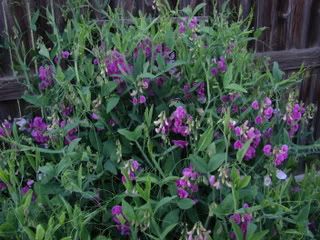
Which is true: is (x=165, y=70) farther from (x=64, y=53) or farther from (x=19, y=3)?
(x=19, y=3)

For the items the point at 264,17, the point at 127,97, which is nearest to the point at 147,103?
the point at 127,97

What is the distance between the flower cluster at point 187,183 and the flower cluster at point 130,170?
14 centimetres

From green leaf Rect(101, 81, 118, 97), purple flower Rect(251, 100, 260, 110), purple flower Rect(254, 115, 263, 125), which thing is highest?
green leaf Rect(101, 81, 118, 97)

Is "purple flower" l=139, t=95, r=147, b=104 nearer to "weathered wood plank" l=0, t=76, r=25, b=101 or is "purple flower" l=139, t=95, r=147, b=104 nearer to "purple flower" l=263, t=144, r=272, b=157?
"purple flower" l=263, t=144, r=272, b=157

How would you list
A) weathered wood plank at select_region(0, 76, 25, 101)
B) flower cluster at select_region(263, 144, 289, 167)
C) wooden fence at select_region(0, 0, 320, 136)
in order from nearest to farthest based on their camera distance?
1. flower cluster at select_region(263, 144, 289, 167)
2. weathered wood plank at select_region(0, 76, 25, 101)
3. wooden fence at select_region(0, 0, 320, 136)

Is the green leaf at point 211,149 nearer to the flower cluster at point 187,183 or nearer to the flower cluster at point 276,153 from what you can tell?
the flower cluster at point 187,183

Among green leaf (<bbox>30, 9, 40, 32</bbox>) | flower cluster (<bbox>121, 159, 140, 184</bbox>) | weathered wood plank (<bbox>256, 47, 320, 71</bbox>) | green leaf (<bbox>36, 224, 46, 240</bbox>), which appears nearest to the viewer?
green leaf (<bbox>36, 224, 46, 240</bbox>)

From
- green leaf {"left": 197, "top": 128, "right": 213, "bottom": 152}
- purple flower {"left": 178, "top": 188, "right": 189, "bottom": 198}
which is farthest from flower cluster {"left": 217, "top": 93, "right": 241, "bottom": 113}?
purple flower {"left": 178, "top": 188, "right": 189, "bottom": 198}

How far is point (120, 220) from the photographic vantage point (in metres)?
1.38

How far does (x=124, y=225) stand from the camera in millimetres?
1428

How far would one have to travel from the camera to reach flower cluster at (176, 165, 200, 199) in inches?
56.3

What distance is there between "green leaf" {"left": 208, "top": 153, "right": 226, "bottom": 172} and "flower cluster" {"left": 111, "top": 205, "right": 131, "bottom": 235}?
29 centimetres

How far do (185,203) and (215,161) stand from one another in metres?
0.15

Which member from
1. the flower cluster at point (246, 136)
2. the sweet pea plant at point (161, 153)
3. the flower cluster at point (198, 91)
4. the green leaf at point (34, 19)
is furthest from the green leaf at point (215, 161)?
the green leaf at point (34, 19)
